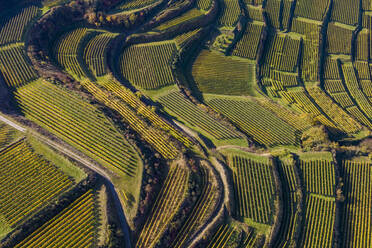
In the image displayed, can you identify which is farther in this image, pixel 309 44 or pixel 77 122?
pixel 309 44

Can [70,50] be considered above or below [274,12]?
below

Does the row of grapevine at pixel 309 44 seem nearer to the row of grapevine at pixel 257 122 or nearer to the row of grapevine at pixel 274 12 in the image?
the row of grapevine at pixel 274 12

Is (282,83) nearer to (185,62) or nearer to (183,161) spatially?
(185,62)

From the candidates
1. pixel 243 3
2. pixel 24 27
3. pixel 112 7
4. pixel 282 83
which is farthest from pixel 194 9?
pixel 24 27

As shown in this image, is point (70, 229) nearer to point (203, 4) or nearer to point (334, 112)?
point (334, 112)

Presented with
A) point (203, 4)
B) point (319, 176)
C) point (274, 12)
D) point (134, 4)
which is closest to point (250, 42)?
point (274, 12)

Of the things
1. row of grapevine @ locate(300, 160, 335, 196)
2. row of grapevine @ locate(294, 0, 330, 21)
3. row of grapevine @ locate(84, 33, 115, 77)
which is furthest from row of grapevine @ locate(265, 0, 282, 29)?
row of grapevine @ locate(84, 33, 115, 77)

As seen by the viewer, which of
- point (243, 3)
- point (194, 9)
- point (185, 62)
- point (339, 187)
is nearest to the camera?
point (339, 187)
